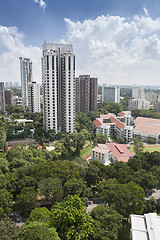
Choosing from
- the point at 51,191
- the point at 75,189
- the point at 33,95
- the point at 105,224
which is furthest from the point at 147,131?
the point at 33,95

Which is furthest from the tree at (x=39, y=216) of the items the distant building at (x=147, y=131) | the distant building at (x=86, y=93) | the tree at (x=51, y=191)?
the distant building at (x=86, y=93)

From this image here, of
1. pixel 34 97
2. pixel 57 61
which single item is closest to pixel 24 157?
pixel 57 61

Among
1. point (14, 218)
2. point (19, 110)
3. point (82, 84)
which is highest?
point (82, 84)

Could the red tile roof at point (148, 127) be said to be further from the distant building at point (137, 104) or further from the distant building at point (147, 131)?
the distant building at point (137, 104)

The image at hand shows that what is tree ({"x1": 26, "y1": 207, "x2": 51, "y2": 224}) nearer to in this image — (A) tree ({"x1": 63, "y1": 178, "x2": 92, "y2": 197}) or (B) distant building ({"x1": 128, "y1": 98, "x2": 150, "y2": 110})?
(A) tree ({"x1": 63, "y1": 178, "x2": 92, "y2": 197})

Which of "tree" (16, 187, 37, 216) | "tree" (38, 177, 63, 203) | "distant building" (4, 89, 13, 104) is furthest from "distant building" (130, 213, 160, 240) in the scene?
"distant building" (4, 89, 13, 104)

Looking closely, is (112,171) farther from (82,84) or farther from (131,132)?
(82,84)
